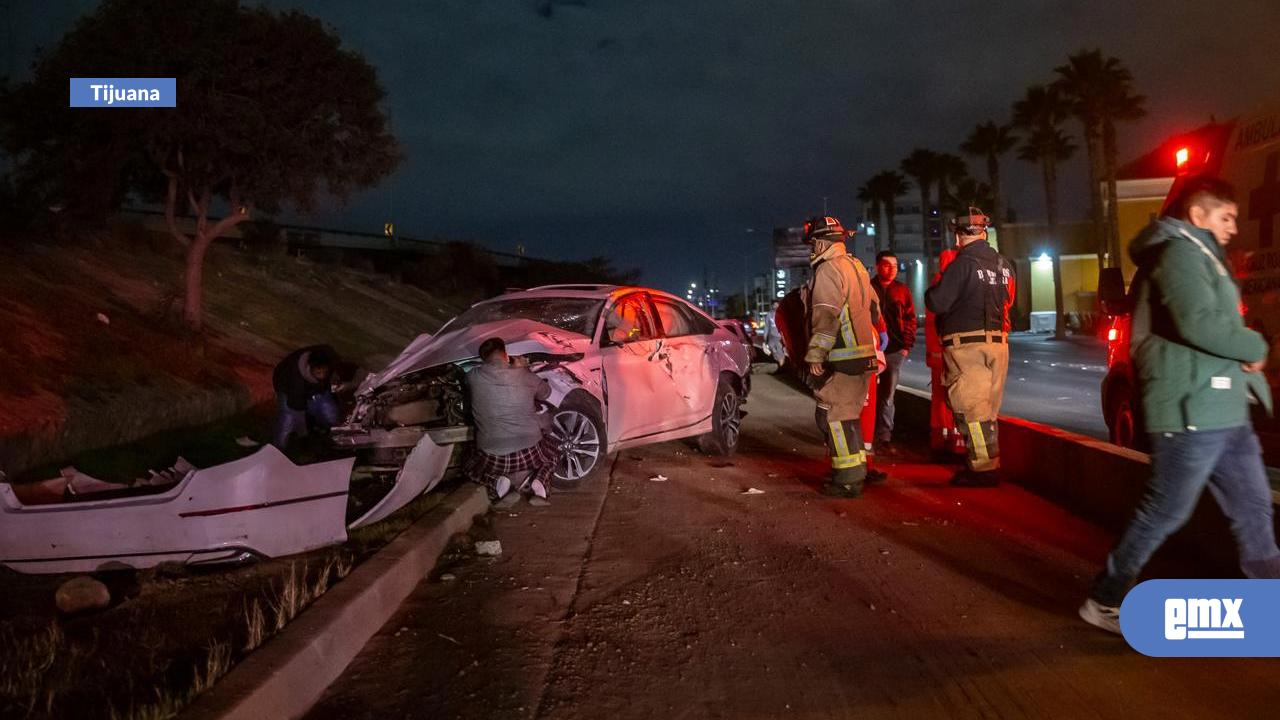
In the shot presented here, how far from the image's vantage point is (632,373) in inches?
303

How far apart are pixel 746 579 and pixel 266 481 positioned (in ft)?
8.53

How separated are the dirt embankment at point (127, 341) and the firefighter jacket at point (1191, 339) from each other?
853 cm

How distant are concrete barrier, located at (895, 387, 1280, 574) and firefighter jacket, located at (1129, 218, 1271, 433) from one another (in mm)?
1338

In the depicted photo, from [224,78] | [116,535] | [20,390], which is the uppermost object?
[224,78]

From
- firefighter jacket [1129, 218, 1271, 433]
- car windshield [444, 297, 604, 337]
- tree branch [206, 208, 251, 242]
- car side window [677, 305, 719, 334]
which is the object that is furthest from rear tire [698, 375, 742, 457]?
tree branch [206, 208, 251, 242]

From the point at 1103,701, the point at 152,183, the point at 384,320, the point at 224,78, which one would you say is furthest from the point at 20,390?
the point at 384,320

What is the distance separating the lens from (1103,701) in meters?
3.34

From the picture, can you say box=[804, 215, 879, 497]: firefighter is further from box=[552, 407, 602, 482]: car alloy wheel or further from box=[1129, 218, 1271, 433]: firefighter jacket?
box=[1129, 218, 1271, 433]: firefighter jacket

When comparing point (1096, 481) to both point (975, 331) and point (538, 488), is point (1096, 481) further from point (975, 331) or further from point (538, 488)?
point (538, 488)

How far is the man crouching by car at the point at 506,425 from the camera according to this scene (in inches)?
255

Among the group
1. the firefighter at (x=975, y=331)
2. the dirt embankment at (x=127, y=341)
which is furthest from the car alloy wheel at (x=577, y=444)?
the dirt embankment at (x=127, y=341)

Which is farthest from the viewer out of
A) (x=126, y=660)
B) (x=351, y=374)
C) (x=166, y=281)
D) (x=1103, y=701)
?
(x=166, y=281)

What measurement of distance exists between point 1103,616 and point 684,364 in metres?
4.88

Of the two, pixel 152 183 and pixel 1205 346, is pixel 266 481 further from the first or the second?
pixel 152 183
